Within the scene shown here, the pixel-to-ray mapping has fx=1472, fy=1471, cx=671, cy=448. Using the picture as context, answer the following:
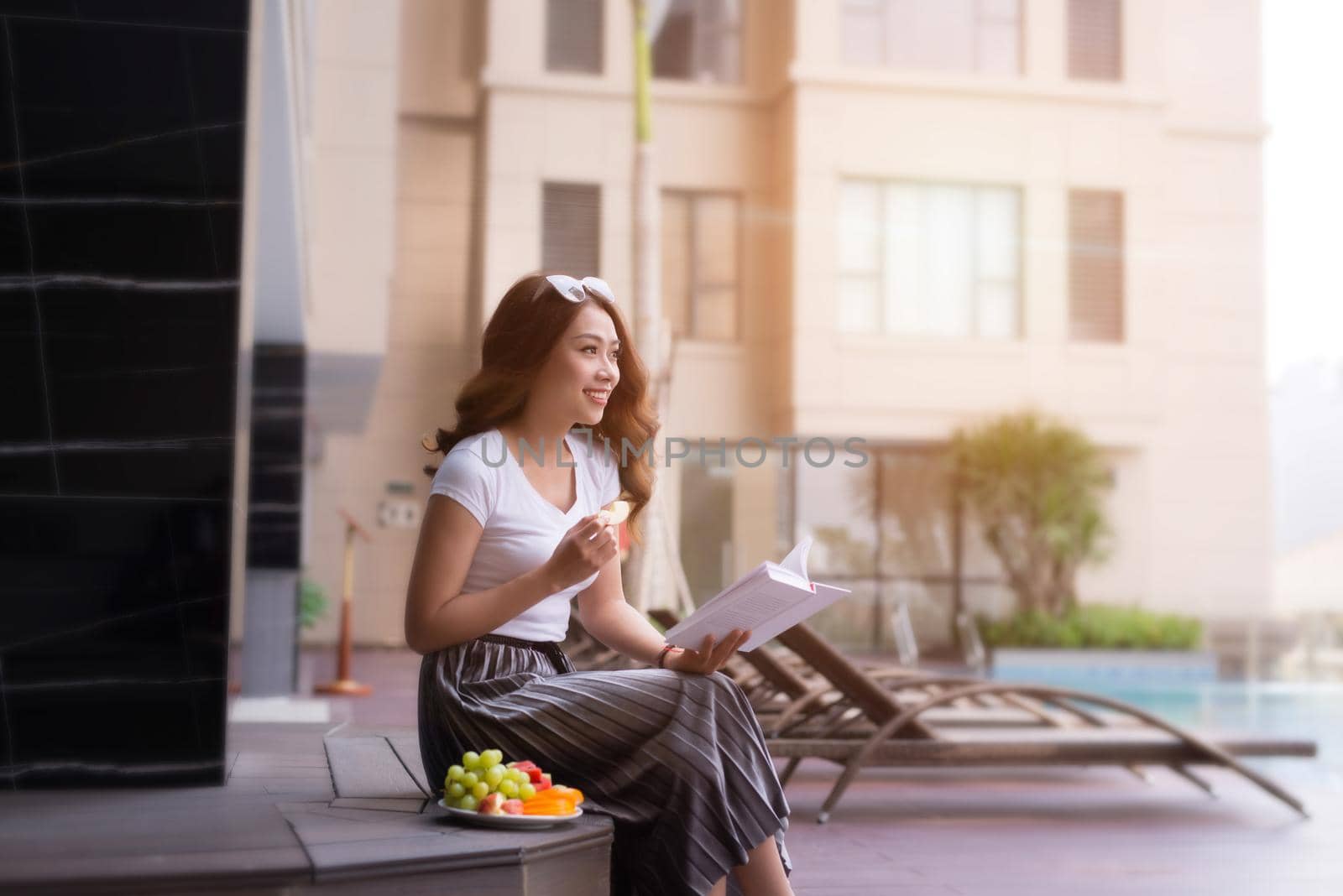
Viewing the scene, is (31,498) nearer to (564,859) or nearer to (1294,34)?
(564,859)

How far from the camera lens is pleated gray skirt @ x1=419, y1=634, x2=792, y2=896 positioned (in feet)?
6.45

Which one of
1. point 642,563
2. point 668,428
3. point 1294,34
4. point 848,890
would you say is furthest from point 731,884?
point 1294,34

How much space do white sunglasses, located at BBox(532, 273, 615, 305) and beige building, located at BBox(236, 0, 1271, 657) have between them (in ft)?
31.4

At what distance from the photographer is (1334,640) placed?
43.0 ft

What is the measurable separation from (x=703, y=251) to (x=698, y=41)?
6.21ft

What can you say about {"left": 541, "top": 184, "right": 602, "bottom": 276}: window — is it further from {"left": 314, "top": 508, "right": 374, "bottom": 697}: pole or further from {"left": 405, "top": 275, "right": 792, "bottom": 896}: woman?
{"left": 405, "top": 275, "right": 792, "bottom": 896}: woman

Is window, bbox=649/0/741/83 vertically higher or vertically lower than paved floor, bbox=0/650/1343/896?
higher

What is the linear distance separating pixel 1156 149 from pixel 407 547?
7399 millimetres

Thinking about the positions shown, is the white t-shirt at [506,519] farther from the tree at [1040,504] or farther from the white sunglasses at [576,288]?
the tree at [1040,504]

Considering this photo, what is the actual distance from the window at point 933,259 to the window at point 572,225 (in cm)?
228

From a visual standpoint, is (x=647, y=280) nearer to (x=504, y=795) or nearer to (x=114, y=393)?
(x=114, y=393)

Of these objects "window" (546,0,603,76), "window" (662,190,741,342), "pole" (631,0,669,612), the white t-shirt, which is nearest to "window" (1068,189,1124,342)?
"window" (662,190,741,342)

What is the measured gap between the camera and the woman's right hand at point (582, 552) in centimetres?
197

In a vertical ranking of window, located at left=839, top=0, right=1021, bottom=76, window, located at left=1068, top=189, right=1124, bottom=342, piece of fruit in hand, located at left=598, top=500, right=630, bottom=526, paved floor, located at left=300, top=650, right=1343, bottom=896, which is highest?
window, located at left=839, top=0, right=1021, bottom=76
